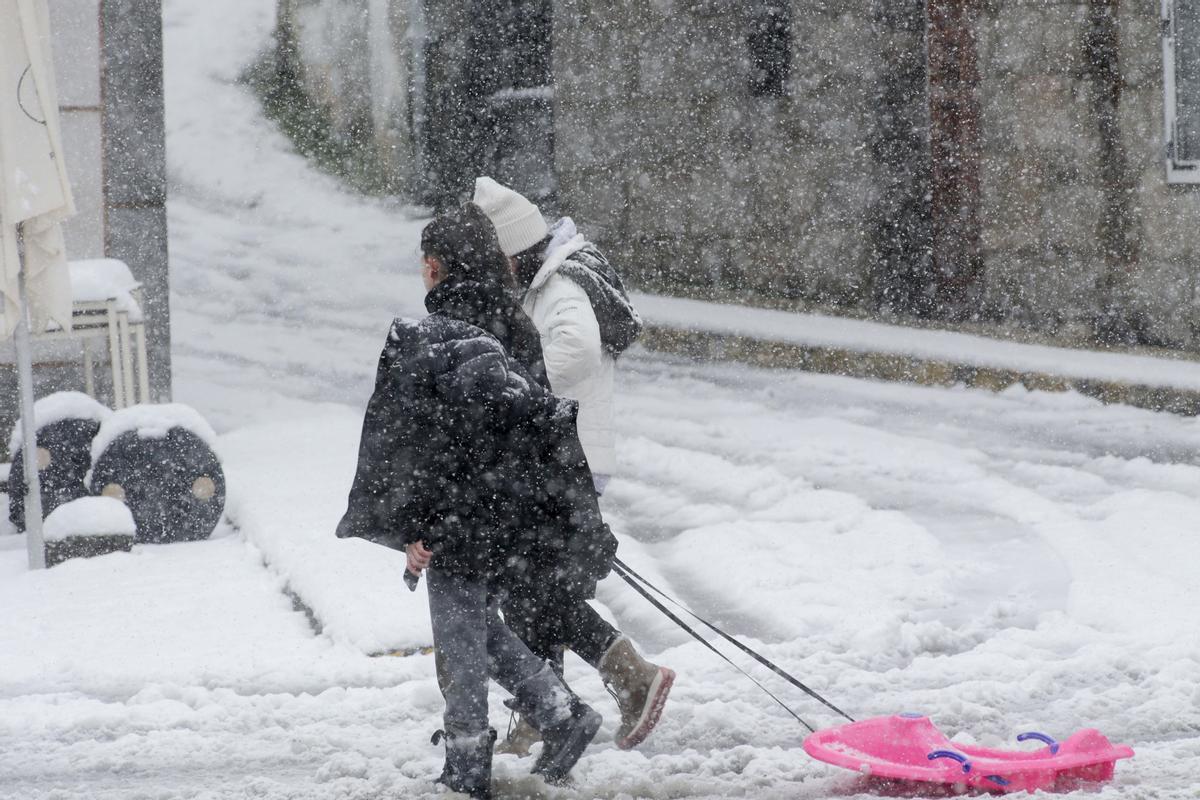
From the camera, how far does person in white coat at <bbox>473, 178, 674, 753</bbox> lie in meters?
4.22

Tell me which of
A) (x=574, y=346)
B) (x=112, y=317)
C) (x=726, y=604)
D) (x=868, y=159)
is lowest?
(x=726, y=604)

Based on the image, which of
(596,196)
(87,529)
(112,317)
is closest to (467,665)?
(87,529)

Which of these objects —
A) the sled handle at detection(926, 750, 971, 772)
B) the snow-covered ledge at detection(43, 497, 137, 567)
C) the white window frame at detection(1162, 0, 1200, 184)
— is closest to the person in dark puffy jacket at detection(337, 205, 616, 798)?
the sled handle at detection(926, 750, 971, 772)

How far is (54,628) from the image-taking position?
5641mm

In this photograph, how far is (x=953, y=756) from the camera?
3.85 meters

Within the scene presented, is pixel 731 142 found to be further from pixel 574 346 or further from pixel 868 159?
pixel 574 346

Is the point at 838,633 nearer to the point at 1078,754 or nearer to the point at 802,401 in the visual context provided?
the point at 1078,754

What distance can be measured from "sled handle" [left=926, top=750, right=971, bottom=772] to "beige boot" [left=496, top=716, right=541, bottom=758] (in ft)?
3.56

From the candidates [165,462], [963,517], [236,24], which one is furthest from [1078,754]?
[236,24]

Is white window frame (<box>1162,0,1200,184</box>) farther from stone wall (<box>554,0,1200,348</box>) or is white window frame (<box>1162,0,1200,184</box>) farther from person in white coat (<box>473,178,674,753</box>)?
person in white coat (<box>473,178,674,753</box>)

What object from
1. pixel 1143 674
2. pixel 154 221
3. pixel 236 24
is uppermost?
pixel 236 24

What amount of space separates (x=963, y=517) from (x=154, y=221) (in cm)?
460

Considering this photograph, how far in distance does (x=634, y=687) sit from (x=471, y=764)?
566 millimetres

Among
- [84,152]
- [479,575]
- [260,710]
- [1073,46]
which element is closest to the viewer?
[479,575]
